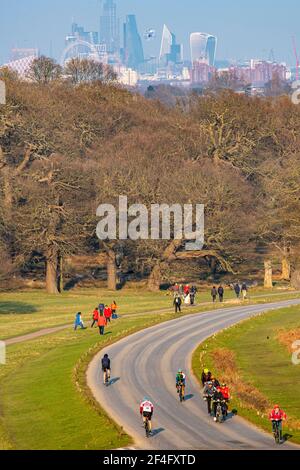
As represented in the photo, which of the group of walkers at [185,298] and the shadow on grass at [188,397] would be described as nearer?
the shadow on grass at [188,397]

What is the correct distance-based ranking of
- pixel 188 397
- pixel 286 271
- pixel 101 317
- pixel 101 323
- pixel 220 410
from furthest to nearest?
1. pixel 286 271
2. pixel 101 317
3. pixel 101 323
4. pixel 188 397
5. pixel 220 410

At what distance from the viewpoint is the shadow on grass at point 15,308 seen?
3954 inches

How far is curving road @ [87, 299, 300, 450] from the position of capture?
4856cm

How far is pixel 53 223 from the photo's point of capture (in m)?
120

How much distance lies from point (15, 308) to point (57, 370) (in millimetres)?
35679

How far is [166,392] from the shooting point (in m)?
59.4

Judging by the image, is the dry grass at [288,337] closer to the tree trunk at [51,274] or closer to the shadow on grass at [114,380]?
the shadow on grass at [114,380]

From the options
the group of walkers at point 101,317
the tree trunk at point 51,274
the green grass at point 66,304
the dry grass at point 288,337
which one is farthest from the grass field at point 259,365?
the tree trunk at point 51,274

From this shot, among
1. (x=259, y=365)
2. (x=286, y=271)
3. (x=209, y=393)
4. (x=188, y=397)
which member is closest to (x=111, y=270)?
(x=286, y=271)

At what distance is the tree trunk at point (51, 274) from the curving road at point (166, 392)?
33987 millimetres

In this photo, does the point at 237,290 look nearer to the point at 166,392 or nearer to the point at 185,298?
the point at 185,298

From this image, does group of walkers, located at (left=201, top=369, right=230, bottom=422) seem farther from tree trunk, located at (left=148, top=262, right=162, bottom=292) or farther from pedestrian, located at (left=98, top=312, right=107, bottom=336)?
tree trunk, located at (left=148, top=262, right=162, bottom=292)

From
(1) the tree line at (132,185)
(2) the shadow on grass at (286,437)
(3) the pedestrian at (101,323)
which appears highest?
(1) the tree line at (132,185)
